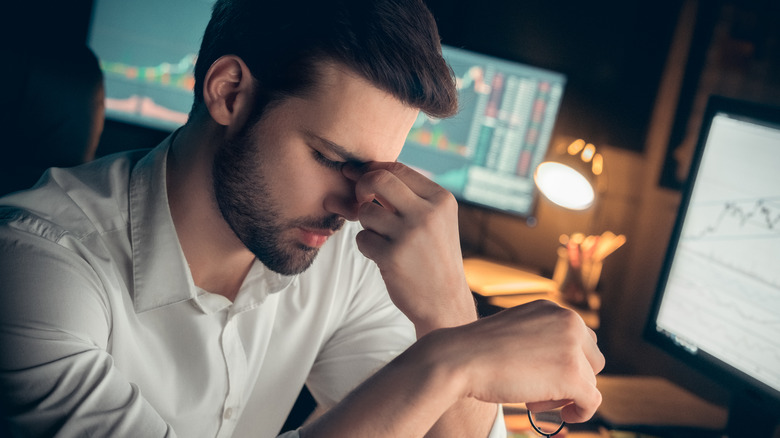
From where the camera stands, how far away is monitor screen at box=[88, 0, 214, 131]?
207cm

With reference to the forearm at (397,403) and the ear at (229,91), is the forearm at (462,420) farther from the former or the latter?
the ear at (229,91)

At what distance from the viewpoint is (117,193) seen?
1055 mm

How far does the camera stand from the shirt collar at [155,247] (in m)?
1.02

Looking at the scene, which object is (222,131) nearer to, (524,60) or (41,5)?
(524,60)

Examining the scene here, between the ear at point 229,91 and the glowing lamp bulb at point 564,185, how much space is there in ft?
3.53

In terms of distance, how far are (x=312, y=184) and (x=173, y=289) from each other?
0.94 ft

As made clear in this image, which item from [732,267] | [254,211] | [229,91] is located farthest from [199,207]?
[732,267]

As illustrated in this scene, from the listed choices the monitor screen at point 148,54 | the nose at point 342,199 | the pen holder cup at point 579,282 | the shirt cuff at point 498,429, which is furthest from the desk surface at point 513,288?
the monitor screen at point 148,54

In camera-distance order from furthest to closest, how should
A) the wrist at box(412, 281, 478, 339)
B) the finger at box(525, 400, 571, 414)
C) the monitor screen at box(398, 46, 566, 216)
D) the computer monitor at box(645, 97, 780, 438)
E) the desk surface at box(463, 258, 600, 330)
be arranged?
the monitor screen at box(398, 46, 566, 216)
the desk surface at box(463, 258, 600, 330)
the computer monitor at box(645, 97, 780, 438)
the wrist at box(412, 281, 478, 339)
the finger at box(525, 400, 571, 414)

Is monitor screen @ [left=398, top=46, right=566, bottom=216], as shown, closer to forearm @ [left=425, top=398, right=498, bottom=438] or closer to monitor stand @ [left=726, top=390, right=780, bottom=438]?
monitor stand @ [left=726, top=390, right=780, bottom=438]

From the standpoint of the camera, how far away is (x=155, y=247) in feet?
3.42

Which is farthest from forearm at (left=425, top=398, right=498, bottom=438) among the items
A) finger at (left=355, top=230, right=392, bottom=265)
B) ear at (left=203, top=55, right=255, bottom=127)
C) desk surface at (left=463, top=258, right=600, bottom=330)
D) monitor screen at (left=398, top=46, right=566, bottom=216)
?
monitor screen at (left=398, top=46, right=566, bottom=216)

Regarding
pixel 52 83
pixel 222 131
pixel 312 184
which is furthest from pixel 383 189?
pixel 52 83

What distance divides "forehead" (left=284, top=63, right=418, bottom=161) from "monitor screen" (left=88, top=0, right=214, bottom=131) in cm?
121
